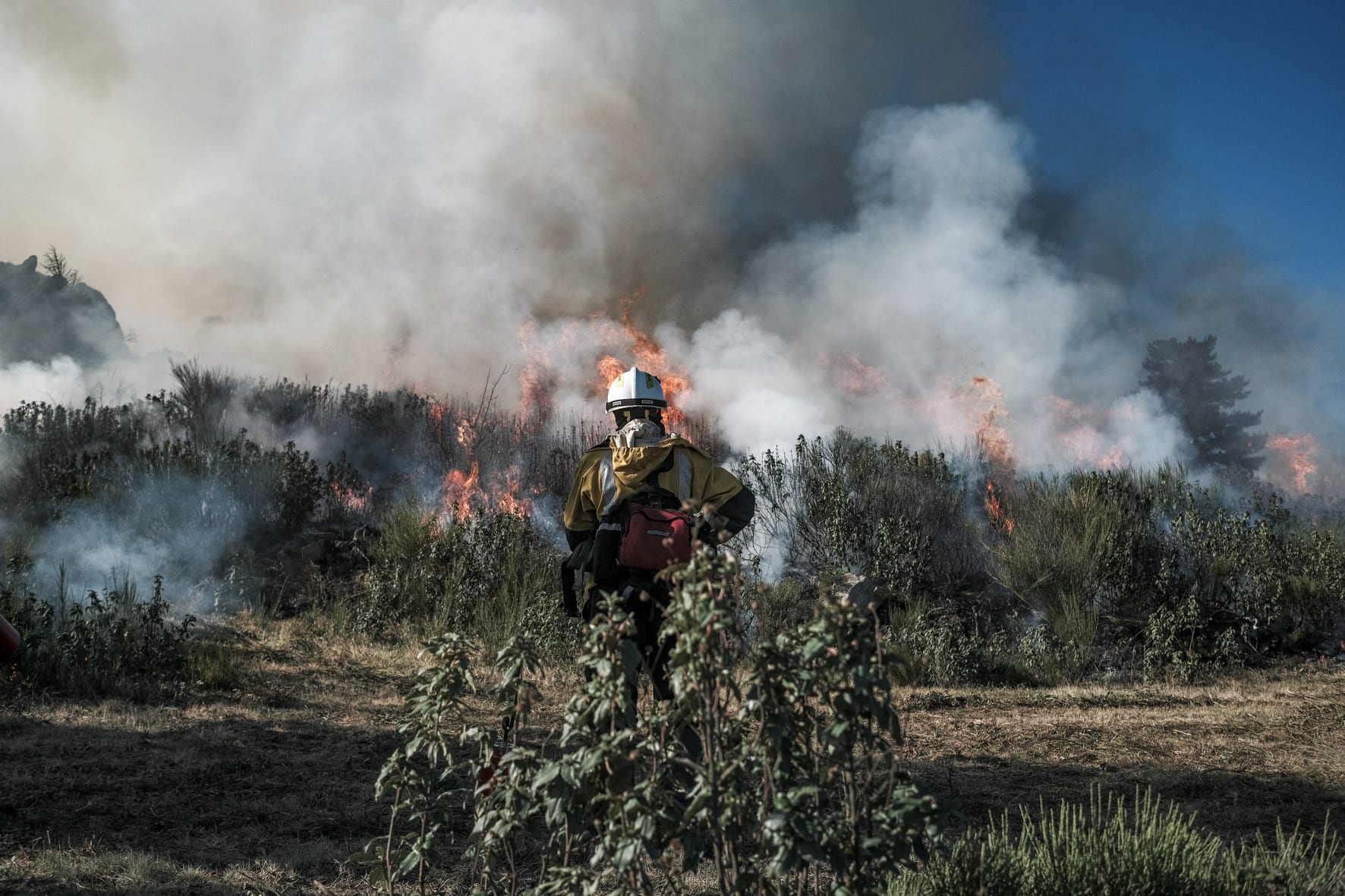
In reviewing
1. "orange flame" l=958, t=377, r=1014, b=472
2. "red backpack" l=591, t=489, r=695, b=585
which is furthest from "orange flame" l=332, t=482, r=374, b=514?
"red backpack" l=591, t=489, r=695, b=585

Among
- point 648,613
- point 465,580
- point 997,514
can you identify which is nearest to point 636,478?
point 648,613

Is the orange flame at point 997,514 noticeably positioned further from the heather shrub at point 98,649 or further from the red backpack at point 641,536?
the heather shrub at point 98,649

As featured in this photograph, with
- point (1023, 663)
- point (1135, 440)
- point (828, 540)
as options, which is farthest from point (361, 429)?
point (1135, 440)

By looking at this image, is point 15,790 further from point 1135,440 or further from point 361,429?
point 1135,440

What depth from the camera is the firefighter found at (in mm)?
4133

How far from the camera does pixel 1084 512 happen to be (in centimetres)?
889

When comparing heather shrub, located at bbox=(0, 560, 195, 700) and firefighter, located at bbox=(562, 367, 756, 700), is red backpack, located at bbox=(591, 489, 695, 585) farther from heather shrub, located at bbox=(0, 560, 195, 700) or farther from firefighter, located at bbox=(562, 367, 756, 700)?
heather shrub, located at bbox=(0, 560, 195, 700)

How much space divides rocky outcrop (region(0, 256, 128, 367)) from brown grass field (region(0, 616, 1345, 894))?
17.4 m

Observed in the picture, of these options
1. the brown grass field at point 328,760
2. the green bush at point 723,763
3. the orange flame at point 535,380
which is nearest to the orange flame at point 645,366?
the orange flame at point 535,380

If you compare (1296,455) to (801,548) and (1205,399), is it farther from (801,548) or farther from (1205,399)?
(801,548)

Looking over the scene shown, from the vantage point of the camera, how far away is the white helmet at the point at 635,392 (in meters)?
4.41

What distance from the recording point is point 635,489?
423cm

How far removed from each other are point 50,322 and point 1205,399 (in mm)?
27591

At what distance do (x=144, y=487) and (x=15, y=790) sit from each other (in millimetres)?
6001
